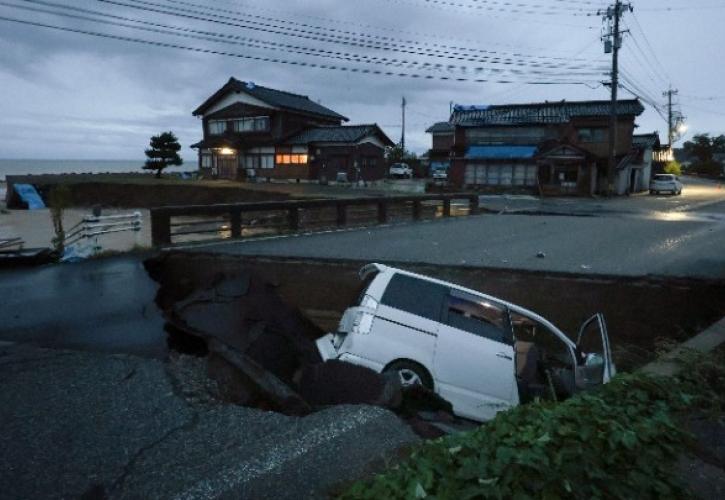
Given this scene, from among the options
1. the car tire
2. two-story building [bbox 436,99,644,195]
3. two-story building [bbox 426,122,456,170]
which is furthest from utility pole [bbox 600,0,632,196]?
the car tire

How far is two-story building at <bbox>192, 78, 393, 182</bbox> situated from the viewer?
44031mm

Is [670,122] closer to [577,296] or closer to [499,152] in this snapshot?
[499,152]

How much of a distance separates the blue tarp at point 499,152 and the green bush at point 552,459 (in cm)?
4246

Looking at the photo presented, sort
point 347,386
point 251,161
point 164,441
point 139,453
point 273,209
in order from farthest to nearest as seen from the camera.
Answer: point 251,161, point 273,209, point 347,386, point 164,441, point 139,453

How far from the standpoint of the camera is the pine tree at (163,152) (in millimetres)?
46938

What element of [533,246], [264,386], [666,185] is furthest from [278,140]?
[264,386]

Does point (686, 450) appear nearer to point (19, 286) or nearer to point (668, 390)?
point (668, 390)

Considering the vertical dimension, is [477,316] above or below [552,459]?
below

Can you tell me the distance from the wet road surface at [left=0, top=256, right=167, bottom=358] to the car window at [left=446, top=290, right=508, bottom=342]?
3822 millimetres

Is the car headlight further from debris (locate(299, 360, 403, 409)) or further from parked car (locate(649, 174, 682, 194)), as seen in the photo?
parked car (locate(649, 174, 682, 194))

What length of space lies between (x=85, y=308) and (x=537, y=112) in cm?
4609

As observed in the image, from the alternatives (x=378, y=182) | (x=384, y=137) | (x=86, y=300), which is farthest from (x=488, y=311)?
(x=384, y=137)

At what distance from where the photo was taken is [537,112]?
46.9 meters

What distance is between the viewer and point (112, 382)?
518 centimetres
